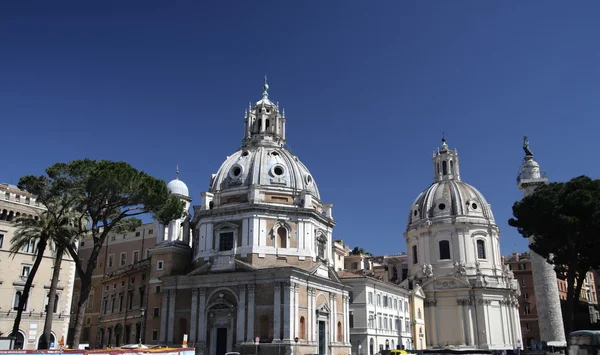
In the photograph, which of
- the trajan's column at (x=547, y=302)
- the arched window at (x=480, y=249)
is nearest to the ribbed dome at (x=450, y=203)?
the arched window at (x=480, y=249)

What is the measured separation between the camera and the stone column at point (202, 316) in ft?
141

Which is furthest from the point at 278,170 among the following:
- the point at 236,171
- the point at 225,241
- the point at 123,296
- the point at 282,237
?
the point at 123,296

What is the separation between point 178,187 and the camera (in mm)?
57406

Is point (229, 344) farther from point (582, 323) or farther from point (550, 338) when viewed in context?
point (582, 323)

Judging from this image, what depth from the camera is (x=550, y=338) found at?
4591 centimetres

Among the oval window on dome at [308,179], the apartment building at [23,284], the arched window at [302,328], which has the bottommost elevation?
the arched window at [302,328]

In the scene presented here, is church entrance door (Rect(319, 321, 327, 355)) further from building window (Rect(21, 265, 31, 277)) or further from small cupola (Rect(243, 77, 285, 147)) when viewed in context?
→ building window (Rect(21, 265, 31, 277))

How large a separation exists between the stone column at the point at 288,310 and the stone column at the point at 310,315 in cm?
243

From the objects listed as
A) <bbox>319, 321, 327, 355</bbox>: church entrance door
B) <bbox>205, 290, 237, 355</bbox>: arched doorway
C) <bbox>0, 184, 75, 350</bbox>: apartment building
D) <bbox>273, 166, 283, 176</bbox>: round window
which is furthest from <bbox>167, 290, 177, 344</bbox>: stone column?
<bbox>273, 166, 283, 176</bbox>: round window

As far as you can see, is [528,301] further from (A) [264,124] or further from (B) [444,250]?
(A) [264,124]

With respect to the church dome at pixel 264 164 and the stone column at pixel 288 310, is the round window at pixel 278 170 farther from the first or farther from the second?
the stone column at pixel 288 310

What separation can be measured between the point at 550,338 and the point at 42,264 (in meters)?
41.8

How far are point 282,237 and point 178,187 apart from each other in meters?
15.8

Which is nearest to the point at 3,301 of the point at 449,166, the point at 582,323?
the point at 449,166
